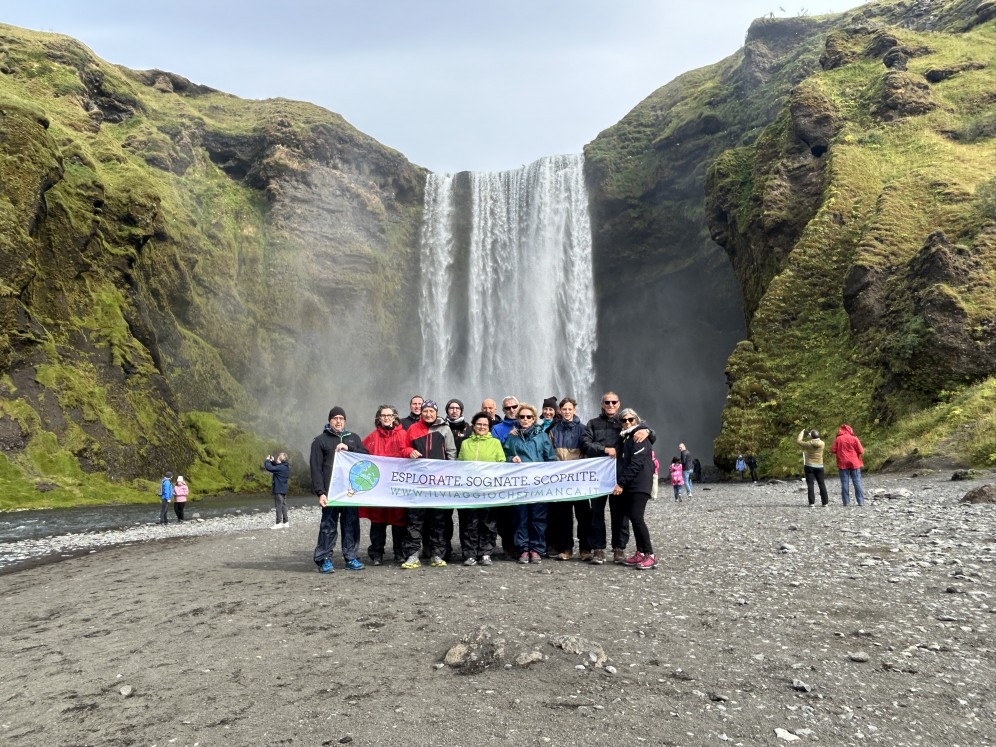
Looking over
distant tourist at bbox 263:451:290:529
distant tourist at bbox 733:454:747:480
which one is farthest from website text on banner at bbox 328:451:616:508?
distant tourist at bbox 733:454:747:480

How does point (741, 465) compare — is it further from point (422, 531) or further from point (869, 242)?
point (422, 531)

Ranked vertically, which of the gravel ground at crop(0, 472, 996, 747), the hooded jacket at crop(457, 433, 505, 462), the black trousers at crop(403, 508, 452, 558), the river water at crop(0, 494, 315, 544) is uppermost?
the hooded jacket at crop(457, 433, 505, 462)

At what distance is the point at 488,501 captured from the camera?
32.1 feet

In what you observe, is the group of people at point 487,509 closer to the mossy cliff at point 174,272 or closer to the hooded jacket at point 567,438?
the hooded jacket at point 567,438

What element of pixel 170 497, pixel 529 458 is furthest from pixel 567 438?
pixel 170 497

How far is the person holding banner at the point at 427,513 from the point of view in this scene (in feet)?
32.3

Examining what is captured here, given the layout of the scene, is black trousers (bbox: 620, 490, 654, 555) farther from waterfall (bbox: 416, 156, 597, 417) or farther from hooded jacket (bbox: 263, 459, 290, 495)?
waterfall (bbox: 416, 156, 597, 417)

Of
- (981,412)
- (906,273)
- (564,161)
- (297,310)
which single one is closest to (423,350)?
(297,310)

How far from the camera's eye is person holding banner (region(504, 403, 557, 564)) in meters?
9.94

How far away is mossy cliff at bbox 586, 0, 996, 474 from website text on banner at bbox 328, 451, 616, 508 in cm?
1589

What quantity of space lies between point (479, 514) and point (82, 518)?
23455 millimetres

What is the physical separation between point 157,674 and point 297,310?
2336 inches

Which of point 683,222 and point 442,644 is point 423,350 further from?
point 442,644

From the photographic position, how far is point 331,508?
9.74 metres
